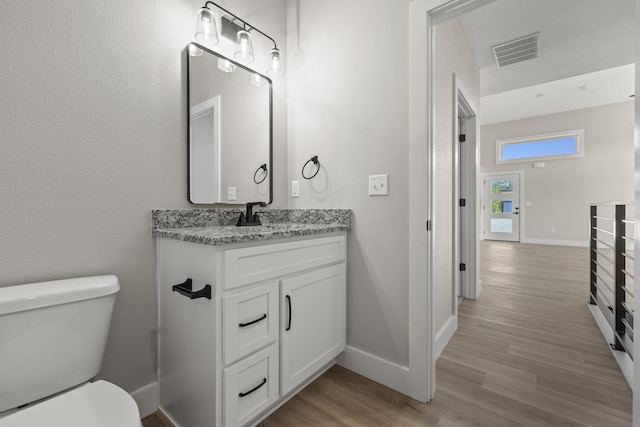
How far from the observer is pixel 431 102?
4.62 feet

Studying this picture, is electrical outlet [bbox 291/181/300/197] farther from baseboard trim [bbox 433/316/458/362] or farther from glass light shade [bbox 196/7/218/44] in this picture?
baseboard trim [bbox 433/316/458/362]

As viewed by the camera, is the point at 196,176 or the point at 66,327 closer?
the point at 66,327

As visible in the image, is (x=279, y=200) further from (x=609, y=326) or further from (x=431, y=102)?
(x=609, y=326)

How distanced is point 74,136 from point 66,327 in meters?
0.72

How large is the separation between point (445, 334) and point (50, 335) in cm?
A: 213

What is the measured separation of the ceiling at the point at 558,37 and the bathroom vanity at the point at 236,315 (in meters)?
2.45

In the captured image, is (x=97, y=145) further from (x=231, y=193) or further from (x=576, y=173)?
(x=576, y=173)

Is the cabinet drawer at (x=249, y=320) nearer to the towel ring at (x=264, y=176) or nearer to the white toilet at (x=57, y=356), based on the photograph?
the white toilet at (x=57, y=356)

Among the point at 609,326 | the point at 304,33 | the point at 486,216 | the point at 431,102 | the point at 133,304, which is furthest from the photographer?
the point at 486,216

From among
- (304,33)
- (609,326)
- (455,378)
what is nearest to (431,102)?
(304,33)

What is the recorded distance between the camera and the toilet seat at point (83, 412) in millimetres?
735

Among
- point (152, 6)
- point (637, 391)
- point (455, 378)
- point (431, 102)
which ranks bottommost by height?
point (455, 378)

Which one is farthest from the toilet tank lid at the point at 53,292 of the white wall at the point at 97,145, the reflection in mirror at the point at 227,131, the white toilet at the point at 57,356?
the reflection in mirror at the point at 227,131

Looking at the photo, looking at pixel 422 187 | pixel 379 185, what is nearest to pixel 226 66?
pixel 379 185
